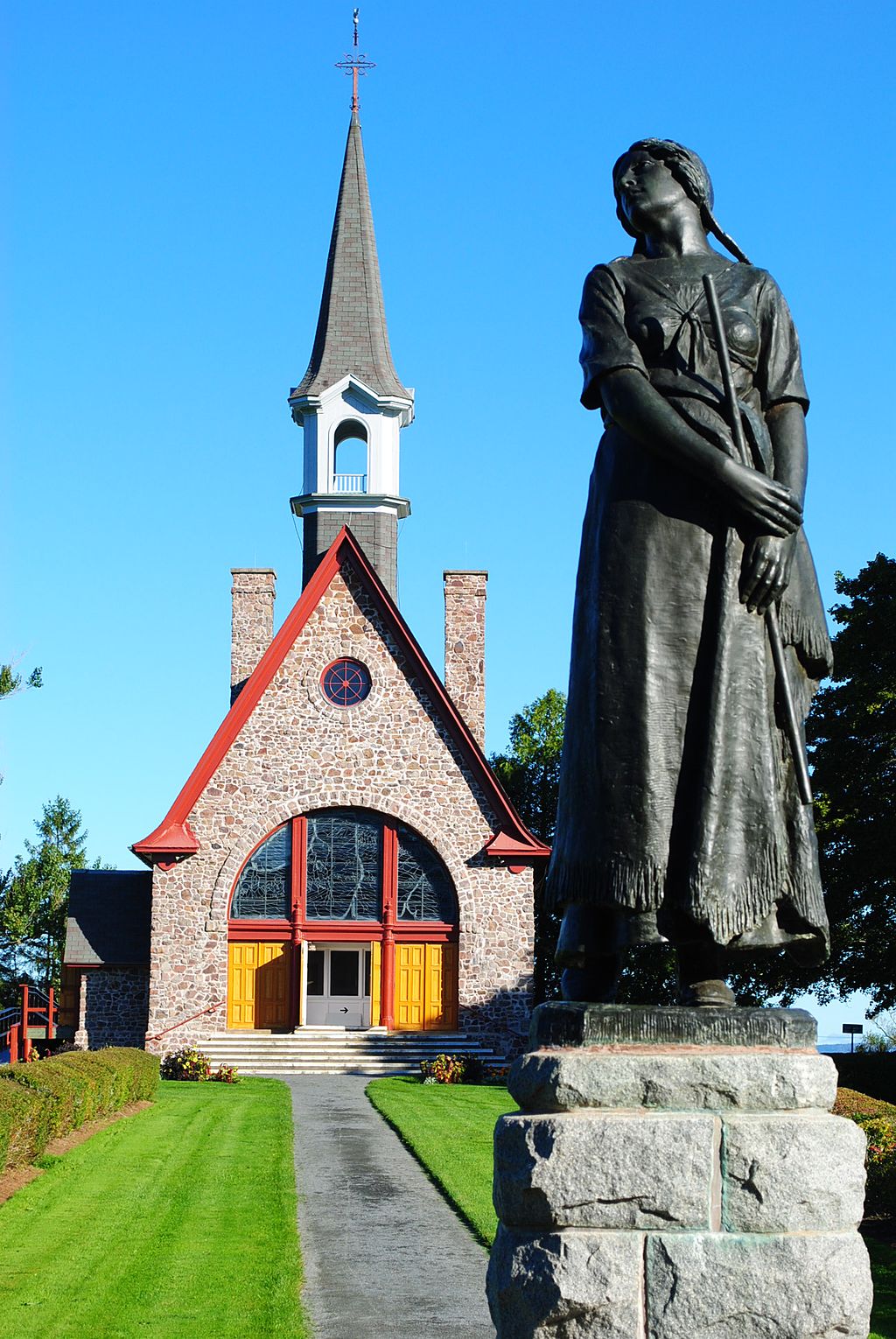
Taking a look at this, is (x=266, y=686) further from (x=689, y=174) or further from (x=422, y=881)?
(x=689, y=174)

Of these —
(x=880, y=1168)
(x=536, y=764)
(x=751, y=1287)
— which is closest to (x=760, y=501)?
(x=751, y=1287)

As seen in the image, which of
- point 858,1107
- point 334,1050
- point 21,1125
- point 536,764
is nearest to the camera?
point 21,1125

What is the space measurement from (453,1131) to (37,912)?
3094 cm

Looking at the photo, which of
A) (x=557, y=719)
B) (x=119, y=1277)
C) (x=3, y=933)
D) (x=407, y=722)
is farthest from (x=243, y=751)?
(x=119, y=1277)

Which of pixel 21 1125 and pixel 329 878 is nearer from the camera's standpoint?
pixel 21 1125

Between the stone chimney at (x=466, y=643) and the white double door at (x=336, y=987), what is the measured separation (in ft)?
23.5

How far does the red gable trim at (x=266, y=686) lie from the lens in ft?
113

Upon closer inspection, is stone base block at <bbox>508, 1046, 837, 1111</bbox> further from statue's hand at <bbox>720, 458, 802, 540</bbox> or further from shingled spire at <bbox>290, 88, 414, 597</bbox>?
shingled spire at <bbox>290, 88, 414, 597</bbox>

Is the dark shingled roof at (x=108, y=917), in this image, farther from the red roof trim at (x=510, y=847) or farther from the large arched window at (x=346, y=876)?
the red roof trim at (x=510, y=847)

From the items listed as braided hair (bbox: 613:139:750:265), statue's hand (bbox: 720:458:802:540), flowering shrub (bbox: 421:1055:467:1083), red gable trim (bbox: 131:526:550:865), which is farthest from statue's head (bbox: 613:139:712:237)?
red gable trim (bbox: 131:526:550:865)

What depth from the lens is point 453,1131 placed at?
63.8 feet

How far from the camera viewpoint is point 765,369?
5.57 meters

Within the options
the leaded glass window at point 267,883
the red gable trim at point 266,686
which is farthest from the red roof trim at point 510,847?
the leaded glass window at point 267,883

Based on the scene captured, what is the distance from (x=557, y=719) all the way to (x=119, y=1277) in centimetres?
4383
